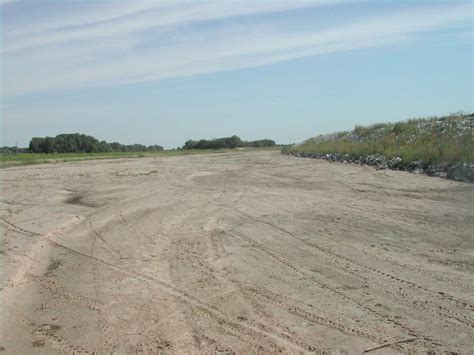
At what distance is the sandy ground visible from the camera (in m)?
4.45

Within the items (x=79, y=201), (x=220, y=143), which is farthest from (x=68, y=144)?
(x=79, y=201)

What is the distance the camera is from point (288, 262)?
262 inches

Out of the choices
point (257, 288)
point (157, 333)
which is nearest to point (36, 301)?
point (157, 333)

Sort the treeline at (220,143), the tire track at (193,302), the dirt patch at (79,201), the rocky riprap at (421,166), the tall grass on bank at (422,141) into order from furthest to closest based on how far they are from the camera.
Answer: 1. the treeline at (220,143)
2. the tall grass on bank at (422,141)
3. the rocky riprap at (421,166)
4. the dirt patch at (79,201)
5. the tire track at (193,302)

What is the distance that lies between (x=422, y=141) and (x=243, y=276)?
17218 mm

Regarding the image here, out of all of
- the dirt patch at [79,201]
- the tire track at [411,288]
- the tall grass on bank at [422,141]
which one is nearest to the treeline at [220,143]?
the tall grass on bank at [422,141]

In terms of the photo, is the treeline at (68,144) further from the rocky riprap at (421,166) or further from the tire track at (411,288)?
the tire track at (411,288)

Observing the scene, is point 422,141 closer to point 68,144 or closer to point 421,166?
point 421,166

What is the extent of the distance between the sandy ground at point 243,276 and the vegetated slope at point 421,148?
14.1ft

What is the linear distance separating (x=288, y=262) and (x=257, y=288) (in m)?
1.13

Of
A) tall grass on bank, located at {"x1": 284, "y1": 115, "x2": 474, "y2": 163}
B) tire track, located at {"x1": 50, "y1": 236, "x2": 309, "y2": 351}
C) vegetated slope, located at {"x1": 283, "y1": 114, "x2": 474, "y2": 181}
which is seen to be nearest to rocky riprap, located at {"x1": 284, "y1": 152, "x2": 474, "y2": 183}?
vegetated slope, located at {"x1": 283, "y1": 114, "x2": 474, "y2": 181}

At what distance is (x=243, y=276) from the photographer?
20.0 feet

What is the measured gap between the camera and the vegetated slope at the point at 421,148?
1595cm

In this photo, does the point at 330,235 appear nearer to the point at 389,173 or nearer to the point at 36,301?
the point at 36,301
